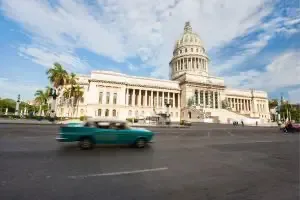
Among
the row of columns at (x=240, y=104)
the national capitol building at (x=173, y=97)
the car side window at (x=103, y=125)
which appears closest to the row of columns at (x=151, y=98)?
the national capitol building at (x=173, y=97)

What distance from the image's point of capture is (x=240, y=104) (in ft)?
278

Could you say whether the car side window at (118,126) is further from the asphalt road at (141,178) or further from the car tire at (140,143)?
the asphalt road at (141,178)

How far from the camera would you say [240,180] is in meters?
4.93

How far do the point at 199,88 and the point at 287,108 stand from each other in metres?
45.8

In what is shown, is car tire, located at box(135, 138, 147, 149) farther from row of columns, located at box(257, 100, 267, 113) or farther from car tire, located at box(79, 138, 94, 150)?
row of columns, located at box(257, 100, 267, 113)

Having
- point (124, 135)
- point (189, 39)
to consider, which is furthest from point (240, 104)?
point (124, 135)

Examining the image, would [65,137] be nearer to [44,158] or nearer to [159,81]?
[44,158]

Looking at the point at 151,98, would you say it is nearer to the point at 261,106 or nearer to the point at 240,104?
the point at 240,104

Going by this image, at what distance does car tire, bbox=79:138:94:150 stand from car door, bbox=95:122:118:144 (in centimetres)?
34

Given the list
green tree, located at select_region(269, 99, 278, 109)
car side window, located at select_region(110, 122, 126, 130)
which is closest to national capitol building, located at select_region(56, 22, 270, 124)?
green tree, located at select_region(269, 99, 278, 109)

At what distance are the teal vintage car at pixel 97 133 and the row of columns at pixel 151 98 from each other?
58076 mm

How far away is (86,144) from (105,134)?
1.01 m

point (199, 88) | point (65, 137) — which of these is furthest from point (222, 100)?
point (65, 137)

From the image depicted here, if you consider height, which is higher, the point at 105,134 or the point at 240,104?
the point at 240,104
